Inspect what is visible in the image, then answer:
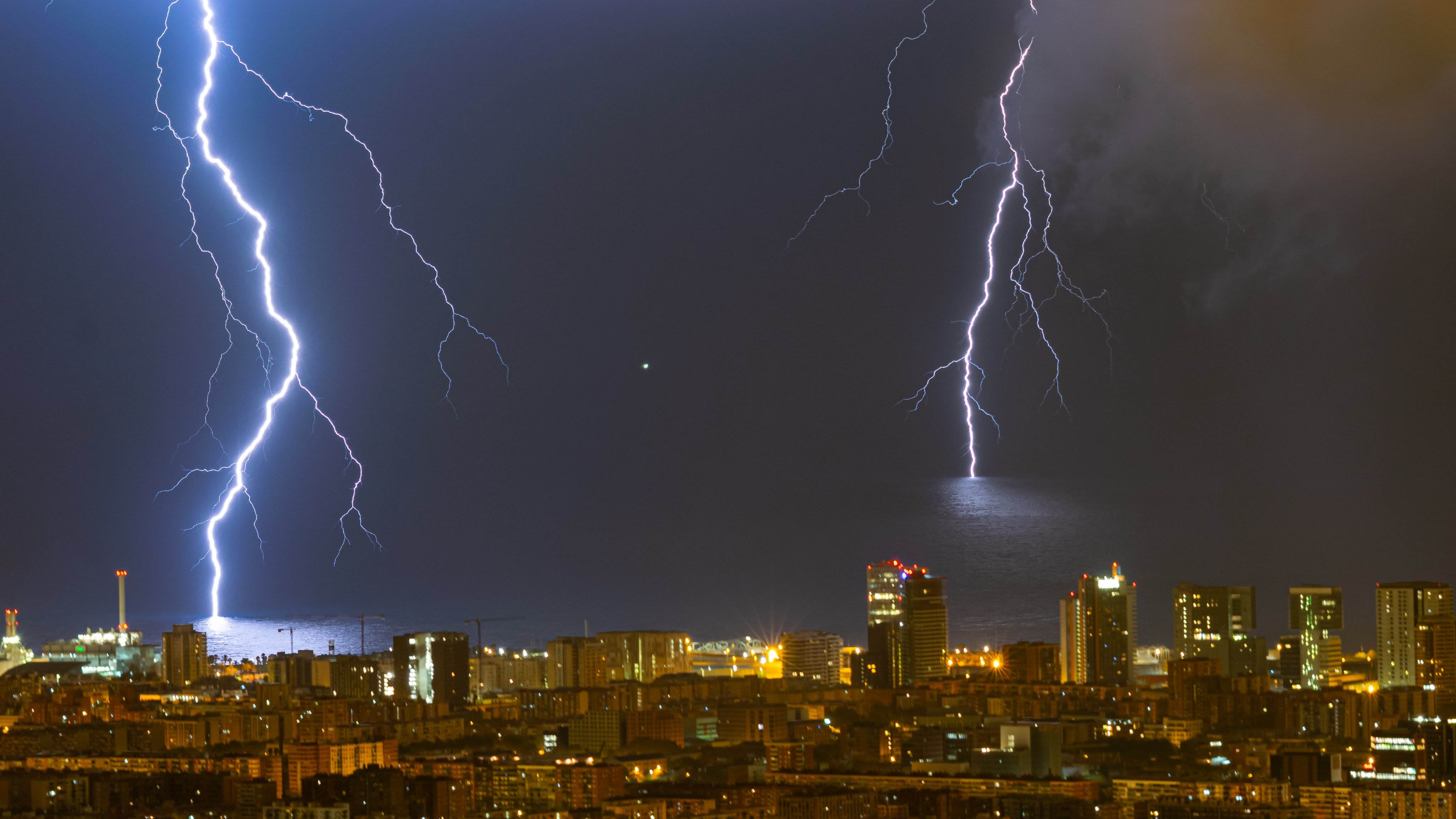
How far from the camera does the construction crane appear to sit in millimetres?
30422

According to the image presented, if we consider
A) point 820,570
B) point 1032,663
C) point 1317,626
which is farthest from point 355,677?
point 1317,626

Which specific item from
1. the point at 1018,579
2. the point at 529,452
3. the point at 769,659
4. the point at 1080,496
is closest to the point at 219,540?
the point at 529,452

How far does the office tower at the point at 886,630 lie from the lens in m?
27.5

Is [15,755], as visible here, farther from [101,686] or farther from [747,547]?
[747,547]

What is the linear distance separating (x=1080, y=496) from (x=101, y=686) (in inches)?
476

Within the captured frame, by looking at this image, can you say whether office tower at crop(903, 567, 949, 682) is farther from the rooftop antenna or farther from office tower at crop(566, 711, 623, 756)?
the rooftop antenna

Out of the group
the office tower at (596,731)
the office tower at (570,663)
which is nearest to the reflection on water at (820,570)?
the office tower at (570,663)

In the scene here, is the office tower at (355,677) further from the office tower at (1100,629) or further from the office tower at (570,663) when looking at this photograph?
the office tower at (1100,629)

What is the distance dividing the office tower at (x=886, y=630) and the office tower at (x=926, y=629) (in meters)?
0.09

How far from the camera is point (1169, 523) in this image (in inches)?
1064

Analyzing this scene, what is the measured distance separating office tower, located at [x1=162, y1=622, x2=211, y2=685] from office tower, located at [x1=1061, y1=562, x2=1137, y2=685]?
11303mm

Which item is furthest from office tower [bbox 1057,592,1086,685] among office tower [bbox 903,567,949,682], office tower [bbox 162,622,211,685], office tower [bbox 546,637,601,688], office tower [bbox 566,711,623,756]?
office tower [bbox 162,622,211,685]

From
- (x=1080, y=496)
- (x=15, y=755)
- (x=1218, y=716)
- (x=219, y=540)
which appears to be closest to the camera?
(x=15, y=755)

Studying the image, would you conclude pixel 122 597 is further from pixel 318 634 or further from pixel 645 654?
pixel 645 654
